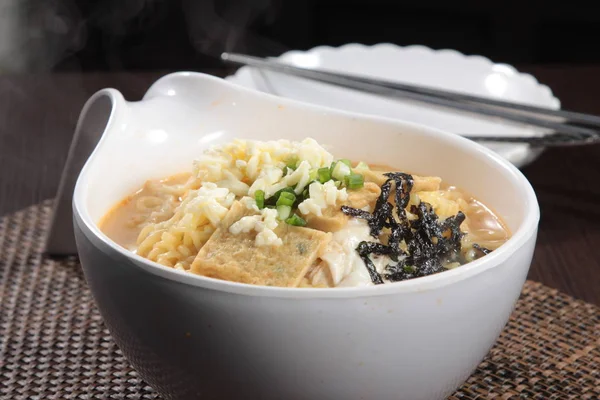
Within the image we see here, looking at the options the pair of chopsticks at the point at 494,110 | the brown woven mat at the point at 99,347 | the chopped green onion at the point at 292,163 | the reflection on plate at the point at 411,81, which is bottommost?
the brown woven mat at the point at 99,347

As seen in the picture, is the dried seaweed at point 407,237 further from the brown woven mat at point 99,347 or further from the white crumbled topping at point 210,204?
the brown woven mat at point 99,347

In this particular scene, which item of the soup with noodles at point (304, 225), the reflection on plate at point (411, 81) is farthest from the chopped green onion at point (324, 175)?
the reflection on plate at point (411, 81)

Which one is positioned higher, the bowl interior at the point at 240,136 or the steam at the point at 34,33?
the bowl interior at the point at 240,136

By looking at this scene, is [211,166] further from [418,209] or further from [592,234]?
[592,234]

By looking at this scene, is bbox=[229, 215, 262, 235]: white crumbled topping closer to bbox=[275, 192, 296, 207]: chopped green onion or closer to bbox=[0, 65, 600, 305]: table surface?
bbox=[275, 192, 296, 207]: chopped green onion

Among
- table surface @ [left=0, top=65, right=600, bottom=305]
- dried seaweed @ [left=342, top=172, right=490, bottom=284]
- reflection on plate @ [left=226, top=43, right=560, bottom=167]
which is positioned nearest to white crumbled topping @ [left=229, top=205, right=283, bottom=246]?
dried seaweed @ [left=342, top=172, right=490, bottom=284]

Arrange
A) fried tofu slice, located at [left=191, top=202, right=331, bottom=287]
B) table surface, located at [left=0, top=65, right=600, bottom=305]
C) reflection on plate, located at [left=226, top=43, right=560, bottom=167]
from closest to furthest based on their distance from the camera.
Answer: fried tofu slice, located at [left=191, top=202, right=331, bottom=287] → table surface, located at [left=0, top=65, right=600, bottom=305] → reflection on plate, located at [left=226, top=43, right=560, bottom=167]

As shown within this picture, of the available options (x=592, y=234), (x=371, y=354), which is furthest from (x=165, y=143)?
(x=592, y=234)
